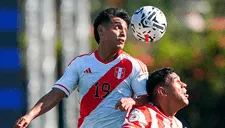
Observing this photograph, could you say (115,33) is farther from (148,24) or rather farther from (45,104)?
(45,104)

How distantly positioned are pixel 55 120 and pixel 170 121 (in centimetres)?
558

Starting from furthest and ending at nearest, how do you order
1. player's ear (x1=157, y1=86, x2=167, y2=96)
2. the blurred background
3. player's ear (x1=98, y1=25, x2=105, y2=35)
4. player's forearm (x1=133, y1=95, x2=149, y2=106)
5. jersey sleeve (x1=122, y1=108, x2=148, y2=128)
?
the blurred background
player's ear (x1=98, y1=25, x2=105, y2=35)
player's ear (x1=157, y1=86, x2=167, y2=96)
player's forearm (x1=133, y1=95, x2=149, y2=106)
jersey sleeve (x1=122, y1=108, x2=148, y2=128)

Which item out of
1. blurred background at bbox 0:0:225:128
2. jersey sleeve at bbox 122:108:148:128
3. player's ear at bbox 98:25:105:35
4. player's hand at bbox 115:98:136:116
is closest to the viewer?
player's hand at bbox 115:98:136:116

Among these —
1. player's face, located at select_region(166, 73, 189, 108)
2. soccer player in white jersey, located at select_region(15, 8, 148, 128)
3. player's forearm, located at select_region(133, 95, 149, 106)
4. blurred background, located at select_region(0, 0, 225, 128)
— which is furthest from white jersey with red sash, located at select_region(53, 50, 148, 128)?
blurred background, located at select_region(0, 0, 225, 128)

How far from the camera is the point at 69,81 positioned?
1019 cm

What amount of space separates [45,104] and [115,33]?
0.86m

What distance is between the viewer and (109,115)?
1020cm

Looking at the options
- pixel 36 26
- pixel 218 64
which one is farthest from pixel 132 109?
pixel 218 64

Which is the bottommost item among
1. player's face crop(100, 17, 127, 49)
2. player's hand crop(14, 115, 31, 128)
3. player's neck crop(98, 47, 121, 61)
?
player's hand crop(14, 115, 31, 128)

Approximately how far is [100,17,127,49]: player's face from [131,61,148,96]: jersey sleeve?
255 millimetres

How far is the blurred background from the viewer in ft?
44.9

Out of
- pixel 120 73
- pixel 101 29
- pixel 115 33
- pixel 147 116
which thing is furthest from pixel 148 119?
pixel 101 29

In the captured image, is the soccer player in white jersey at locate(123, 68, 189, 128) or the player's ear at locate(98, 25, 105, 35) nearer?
the soccer player in white jersey at locate(123, 68, 189, 128)

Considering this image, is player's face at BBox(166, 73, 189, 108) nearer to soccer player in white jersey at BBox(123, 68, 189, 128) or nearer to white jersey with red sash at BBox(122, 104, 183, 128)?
soccer player in white jersey at BBox(123, 68, 189, 128)
